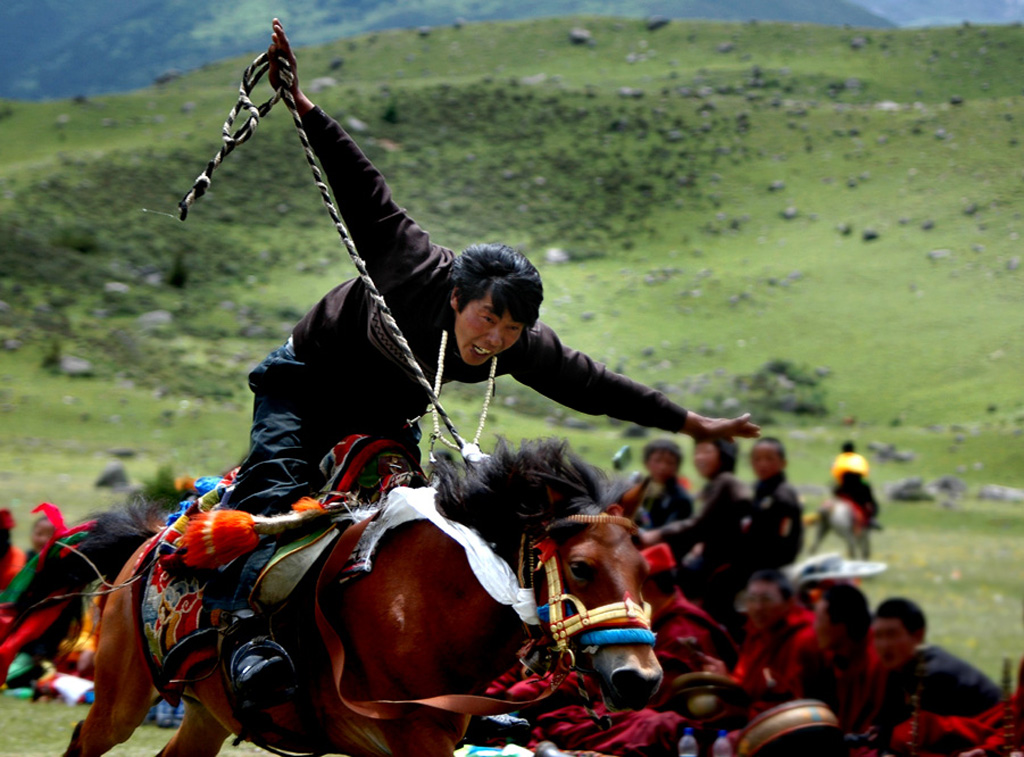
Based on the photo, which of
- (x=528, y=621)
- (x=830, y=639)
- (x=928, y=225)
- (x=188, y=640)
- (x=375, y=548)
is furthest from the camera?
(x=928, y=225)

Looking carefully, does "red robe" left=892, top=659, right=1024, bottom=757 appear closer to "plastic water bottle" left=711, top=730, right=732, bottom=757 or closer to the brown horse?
"plastic water bottle" left=711, top=730, right=732, bottom=757

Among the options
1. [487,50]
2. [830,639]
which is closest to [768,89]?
[487,50]

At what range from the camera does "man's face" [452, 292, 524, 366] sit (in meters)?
4.14

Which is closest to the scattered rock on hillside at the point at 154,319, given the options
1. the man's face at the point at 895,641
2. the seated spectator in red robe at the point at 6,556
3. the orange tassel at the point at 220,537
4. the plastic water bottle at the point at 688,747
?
the seated spectator in red robe at the point at 6,556

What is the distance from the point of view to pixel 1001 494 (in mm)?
25016

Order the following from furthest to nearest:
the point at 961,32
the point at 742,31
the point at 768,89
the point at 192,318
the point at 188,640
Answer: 1. the point at 742,31
2. the point at 768,89
3. the point at 961,32
4. the point at 192,318
5. the point at 188,640

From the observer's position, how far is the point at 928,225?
1447 inches

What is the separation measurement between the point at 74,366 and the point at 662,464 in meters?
25.5

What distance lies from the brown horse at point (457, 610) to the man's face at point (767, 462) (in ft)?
17.5

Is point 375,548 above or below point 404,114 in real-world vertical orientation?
below

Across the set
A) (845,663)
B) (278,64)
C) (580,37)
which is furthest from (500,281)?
(580,37)

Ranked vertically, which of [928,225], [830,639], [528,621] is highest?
[928,225]

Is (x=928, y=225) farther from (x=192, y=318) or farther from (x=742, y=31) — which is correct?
(x=742, y=31)

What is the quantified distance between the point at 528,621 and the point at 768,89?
59.0m
